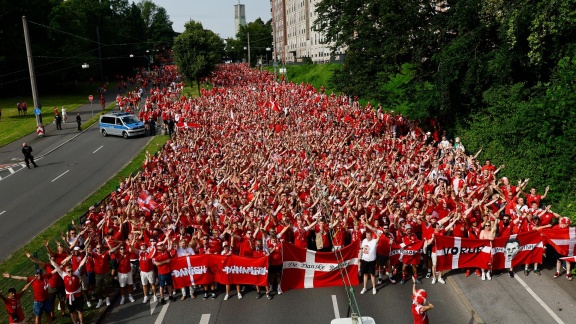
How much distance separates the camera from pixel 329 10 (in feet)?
105

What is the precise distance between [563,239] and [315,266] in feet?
20.4

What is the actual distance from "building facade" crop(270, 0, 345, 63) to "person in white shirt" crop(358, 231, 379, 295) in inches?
2930

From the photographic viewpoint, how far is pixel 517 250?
1219cm

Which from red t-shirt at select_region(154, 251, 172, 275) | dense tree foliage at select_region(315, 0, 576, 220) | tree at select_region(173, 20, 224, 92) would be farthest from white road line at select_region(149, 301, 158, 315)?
tree at select_region(173, 20, 224, 92)

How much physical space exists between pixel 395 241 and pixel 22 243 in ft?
40.2

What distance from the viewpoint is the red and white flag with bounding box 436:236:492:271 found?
39.5 ft

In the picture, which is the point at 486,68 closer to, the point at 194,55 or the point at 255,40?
the point at 194,55

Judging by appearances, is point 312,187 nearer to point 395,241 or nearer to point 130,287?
point 395,241

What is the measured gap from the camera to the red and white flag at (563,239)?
39.3ft

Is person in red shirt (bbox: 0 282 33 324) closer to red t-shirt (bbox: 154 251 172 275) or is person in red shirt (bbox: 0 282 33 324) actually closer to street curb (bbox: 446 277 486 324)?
red t-shirt (bbox: 154 251 172 275)

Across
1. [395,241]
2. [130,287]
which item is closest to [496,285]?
[395,241]

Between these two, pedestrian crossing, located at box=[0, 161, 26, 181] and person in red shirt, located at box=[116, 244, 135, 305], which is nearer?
person in red shirt, located at box=[116, 244, 135, 305]

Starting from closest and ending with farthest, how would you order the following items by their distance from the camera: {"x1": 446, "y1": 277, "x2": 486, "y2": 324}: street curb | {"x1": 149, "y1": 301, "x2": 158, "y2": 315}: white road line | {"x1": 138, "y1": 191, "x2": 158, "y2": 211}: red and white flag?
{"x1": 446, "y1": 277, "x2": 486, "y2": 324}: street curb < {"x1": 149, "y1": 301, "x2": 158, "y2": 315}: white road line < {"x1": 138, "y1": 191, "x2": 158, "y2": 211}: red and white flag

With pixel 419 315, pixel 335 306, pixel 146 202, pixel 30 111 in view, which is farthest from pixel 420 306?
pixel 30 111
